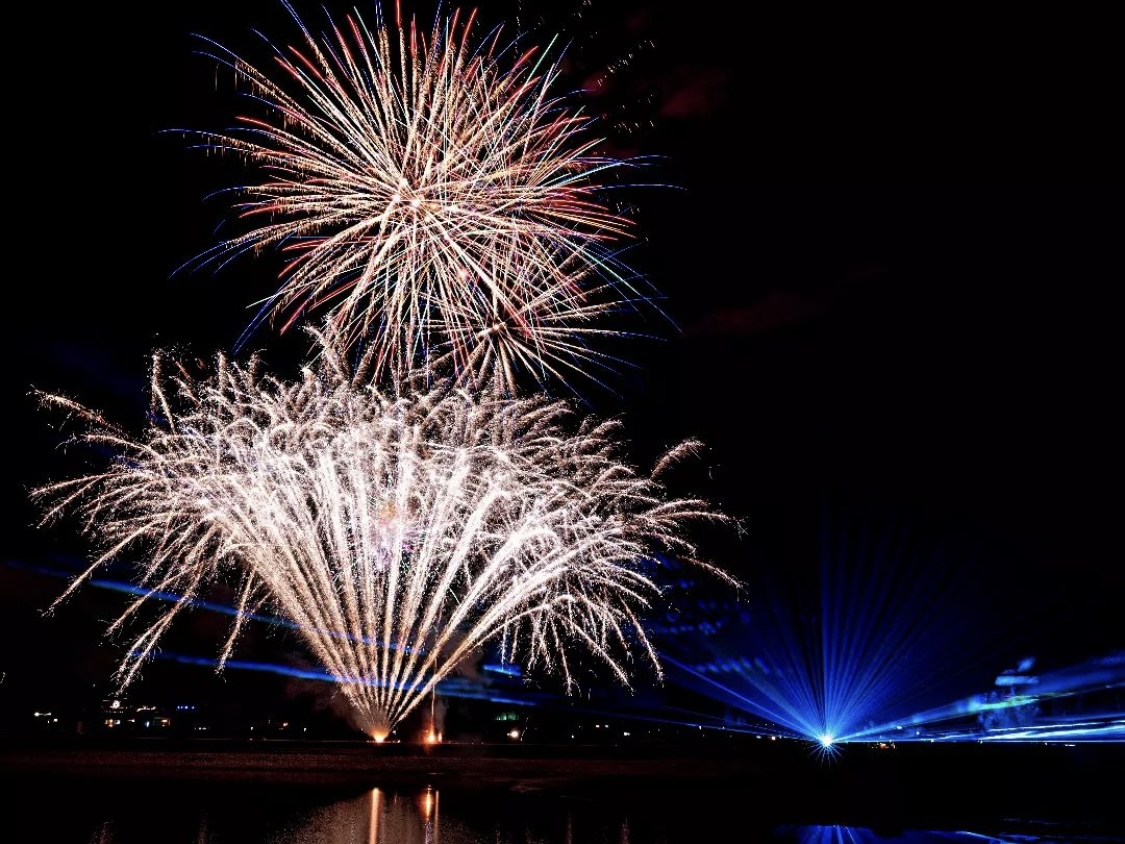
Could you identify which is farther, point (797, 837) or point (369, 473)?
point (369, 473)

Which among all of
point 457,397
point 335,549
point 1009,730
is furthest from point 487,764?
point 1009,730

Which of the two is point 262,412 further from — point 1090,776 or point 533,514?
point 1090,776

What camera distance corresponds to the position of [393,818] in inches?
634

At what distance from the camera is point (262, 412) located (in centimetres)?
2308

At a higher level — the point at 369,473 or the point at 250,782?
the point at 369,473

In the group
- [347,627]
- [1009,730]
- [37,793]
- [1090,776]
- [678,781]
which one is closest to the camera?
[37,793]

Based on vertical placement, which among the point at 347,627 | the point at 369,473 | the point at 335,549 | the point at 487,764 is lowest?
the point at 487,764

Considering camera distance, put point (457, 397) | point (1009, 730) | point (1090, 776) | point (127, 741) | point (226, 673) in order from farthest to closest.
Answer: point (226, 673), point (1009, 730), point (127, 741), point (457, 397), point (1090, 776)

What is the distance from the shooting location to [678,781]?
2188cm

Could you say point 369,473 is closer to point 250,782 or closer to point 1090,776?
point 250,782

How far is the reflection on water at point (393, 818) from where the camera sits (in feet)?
46.8

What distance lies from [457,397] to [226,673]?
2372 cm

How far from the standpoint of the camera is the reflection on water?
561 inches

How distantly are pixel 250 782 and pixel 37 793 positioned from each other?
4199mm
